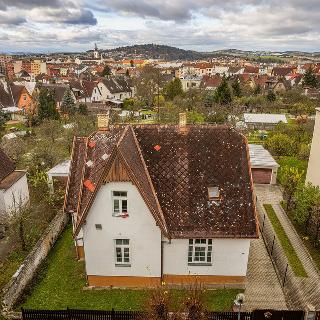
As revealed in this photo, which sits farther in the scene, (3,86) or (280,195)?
(3,86)

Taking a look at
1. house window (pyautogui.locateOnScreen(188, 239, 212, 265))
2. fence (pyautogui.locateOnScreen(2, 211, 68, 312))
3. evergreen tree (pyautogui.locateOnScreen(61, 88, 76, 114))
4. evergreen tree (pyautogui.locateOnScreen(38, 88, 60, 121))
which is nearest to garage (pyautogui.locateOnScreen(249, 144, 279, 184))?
house window (pyautogui.locateOnScreen(188, 239, 212, 265))

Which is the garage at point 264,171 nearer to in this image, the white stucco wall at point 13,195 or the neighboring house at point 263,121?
the white stucco wall at point 13,195

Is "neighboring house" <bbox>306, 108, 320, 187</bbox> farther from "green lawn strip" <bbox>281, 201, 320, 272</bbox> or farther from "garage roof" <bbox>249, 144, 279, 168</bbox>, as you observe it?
"garage roof" <bbox>249, 144, 279, 168</bbox>

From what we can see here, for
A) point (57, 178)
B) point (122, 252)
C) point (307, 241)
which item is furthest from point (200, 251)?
point (57, 178)

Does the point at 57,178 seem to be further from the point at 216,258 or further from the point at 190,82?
the point at 190,82

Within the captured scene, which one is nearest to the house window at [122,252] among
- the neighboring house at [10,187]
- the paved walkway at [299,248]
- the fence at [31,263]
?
the fence at [31,263]

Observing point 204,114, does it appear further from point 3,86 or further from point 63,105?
point 3,86

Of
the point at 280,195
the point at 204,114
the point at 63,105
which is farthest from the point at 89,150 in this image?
the point at 63,105
